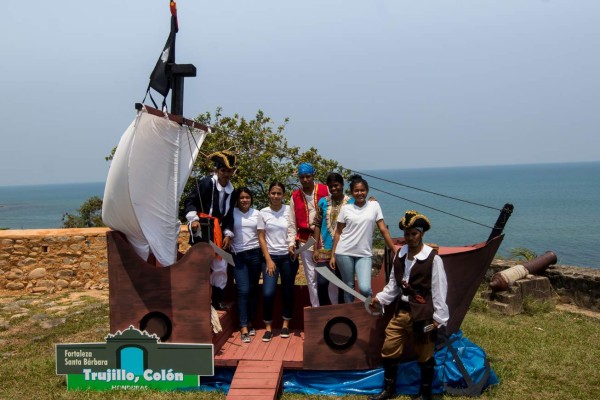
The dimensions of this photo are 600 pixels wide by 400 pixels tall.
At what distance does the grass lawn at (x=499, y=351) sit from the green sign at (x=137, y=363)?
139 mm

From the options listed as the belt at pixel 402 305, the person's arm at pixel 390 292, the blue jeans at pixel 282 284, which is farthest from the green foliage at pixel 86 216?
the belt at pixel 402 305

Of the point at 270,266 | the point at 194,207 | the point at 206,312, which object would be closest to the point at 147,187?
the point at 194,207

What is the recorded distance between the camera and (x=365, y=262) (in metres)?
5.89

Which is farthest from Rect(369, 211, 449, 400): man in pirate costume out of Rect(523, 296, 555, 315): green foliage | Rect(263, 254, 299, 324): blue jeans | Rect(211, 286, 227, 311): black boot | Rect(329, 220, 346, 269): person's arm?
Rect(523, 296, 555, 315): green foliage

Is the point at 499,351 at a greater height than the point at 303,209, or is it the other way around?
the point at 303,209

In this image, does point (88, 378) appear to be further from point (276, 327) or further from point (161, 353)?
point (276, 327)

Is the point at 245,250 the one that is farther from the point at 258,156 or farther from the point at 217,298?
the point at 258,156

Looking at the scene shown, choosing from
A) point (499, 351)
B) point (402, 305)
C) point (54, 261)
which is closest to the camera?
point (402, 305)

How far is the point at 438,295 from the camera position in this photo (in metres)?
5.24

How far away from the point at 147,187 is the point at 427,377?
9.55ft

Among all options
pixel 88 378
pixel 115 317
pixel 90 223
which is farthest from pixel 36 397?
pixel 90 223

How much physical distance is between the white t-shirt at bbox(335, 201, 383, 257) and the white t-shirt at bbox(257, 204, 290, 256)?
61 cm

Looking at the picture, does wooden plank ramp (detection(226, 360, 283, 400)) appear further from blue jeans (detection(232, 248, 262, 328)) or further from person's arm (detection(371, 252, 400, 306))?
person's arm (detection(371, 252, 400, 306))

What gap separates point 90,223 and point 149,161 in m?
17.7
